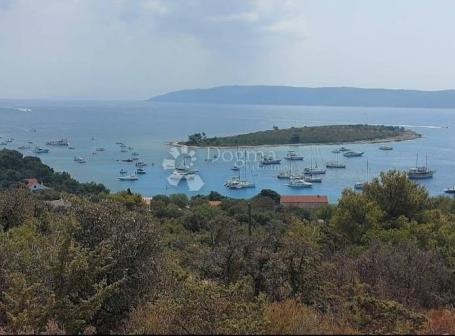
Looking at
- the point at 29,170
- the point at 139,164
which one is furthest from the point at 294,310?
the point at 139,164

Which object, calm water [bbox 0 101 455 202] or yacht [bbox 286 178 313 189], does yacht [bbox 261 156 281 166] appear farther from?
yacht [bbox 286 178 313 189]

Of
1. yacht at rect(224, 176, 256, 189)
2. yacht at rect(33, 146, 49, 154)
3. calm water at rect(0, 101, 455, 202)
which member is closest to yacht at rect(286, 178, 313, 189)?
calm water at rect(0, 101, 455, 202)

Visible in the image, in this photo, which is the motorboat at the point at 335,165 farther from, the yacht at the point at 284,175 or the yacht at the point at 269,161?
the yacht at the point at 284,175

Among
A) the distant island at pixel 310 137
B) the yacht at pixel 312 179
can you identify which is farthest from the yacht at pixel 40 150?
the yacht at pixel 312 179

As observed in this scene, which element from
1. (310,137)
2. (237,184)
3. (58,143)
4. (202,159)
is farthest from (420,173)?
(58,143)

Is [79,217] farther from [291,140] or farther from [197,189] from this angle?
[291,140]

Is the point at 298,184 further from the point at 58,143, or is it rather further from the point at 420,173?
the point at 58,143
